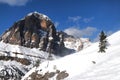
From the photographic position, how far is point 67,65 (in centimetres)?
9325

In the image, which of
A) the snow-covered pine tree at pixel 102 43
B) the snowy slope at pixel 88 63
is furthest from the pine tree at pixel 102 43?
the snowy slope at pixel 88 63

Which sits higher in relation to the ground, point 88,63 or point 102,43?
point 102,43

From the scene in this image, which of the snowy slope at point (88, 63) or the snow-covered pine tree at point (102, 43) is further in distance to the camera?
the snow-covered pine tree at point (102, 43)

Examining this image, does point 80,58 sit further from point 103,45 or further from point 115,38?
point 115,38

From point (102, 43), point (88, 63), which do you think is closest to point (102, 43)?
point (102, 43)

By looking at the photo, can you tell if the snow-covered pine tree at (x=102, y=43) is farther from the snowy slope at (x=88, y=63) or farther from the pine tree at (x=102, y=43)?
the snowy slope at (x=88, y=63)

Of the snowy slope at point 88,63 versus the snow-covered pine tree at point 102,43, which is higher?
the snow-covered pine tree at point 102,43

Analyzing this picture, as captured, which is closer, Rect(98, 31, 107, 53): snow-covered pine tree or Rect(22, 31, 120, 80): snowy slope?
Rect(22, 31, 120, 80): snowy slope

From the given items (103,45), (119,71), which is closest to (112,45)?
(103,45)

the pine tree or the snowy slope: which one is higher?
the pine tree

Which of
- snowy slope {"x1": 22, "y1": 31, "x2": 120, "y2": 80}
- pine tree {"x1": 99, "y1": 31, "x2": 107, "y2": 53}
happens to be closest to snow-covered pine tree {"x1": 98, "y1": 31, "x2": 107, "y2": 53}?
pine tree {"x1": 99, "y1": 31, "x2": 107, "y2": 53}

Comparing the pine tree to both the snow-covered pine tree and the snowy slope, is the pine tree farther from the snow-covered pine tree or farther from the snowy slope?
the snowy slope

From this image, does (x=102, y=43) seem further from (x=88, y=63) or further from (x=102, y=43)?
(x=88, y=63)

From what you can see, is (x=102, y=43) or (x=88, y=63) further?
(x=102, y=43)
